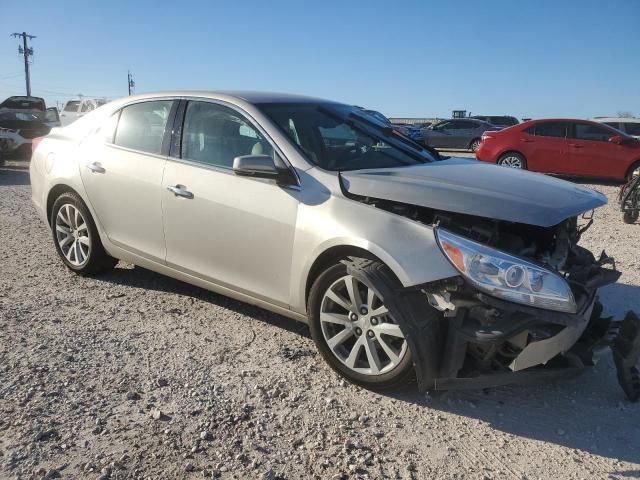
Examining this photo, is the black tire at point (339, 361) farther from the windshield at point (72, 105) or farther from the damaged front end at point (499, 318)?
the windshield at point (72, 105)

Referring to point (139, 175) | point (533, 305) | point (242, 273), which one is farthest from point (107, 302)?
point (533, 305)

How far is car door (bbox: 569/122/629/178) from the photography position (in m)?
12.8

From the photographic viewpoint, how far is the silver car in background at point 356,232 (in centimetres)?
287

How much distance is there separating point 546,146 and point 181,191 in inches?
453

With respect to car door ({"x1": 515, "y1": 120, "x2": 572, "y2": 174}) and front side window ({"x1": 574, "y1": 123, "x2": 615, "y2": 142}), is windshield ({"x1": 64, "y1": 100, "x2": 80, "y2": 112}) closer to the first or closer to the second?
car door ({"x1": 515, "y1": 120, "x2": 572, "y2": 174})

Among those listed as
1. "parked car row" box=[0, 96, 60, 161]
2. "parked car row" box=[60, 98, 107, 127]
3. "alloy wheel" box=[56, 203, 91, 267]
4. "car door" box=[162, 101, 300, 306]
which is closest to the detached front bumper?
"car door" box=[162, 101, 300, 306]

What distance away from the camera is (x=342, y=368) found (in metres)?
3.30

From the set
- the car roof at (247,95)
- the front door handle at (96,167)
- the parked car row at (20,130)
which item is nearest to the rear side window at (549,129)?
the car roof at (247,95)

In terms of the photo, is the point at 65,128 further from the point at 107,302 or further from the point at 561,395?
the point at 561,395

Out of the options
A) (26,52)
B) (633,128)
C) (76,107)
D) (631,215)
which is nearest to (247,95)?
(631,215)

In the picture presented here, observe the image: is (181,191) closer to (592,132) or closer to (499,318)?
(499,318)

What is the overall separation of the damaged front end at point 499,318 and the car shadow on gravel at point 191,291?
1.26 m

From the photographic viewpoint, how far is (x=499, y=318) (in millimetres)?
2830

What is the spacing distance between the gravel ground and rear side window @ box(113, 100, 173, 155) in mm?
1325
